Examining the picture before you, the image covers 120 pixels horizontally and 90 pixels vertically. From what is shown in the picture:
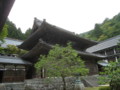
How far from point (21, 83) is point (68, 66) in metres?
7.88

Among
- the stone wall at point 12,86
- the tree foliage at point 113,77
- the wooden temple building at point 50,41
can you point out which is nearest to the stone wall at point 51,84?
the stone wall at point 12,86

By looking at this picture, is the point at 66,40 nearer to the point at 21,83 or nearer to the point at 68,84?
the point at 68,84

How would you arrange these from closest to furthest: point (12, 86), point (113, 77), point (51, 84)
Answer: point (113, 77) < point (51, 84) < point (12, 86)

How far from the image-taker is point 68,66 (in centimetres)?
870

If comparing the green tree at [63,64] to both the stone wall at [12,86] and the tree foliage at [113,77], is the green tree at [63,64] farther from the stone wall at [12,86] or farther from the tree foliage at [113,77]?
the stone wall at [12,86]

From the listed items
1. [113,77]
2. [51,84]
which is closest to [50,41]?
[51,84]

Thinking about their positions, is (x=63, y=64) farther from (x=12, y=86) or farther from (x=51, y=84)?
(x=12, y=86)

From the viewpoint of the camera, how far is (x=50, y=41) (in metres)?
14.8

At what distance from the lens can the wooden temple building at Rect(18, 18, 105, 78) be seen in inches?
526

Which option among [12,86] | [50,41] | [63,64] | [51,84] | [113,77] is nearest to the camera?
[113,77]

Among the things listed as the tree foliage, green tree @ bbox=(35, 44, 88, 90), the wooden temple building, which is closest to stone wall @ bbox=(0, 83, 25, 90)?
the wooden temple building

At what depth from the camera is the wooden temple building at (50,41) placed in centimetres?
1337

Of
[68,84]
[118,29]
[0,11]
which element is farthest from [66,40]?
[118,29]

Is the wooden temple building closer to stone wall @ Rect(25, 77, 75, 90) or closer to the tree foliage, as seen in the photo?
stone wall @ Rect(25, 77, 75, 90)
